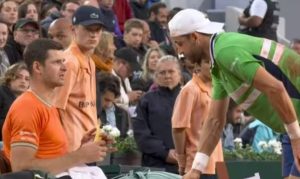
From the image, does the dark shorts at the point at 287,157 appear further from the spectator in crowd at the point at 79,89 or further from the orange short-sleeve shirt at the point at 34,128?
the spectator in crowd at the point at 79,89

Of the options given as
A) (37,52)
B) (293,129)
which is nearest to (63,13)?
(37,52)

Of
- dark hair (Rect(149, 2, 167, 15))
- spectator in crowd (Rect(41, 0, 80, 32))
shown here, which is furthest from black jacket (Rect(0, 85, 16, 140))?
dark hair (Rect(149, 2, 167, 15))

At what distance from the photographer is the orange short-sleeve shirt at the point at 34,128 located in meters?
8.32

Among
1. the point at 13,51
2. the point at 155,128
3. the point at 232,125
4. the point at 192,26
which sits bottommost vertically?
the point at 232,125

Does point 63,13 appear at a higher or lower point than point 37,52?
lower

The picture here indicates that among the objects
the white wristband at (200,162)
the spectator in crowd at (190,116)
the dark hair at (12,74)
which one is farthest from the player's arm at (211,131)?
the dark hair at (12,74)

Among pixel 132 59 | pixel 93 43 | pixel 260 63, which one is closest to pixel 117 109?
pixel 132 59

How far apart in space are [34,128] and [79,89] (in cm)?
135

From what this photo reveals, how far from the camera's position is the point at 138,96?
A: 1377 cm

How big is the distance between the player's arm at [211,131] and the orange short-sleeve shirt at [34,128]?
3.21 ft

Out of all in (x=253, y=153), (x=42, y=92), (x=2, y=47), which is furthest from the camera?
(x=2, y=47)

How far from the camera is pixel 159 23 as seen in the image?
17156 millimetres

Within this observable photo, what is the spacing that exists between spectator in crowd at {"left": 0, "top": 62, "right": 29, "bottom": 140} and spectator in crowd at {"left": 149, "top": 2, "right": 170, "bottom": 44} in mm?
5815

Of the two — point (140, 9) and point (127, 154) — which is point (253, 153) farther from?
point (140, 9)
